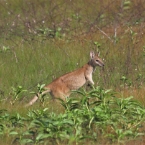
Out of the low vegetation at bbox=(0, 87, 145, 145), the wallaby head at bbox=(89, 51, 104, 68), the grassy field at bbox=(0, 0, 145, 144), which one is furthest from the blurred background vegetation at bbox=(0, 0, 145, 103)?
the low vegetation at bbox=(0, 87, 145, 145)

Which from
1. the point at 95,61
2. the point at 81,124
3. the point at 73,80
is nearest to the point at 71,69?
the point at 95,61

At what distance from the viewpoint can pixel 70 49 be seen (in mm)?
14891

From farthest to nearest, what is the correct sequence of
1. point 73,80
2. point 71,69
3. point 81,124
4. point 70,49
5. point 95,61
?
1. point 70,49
2. point 71,69
3. point 95,61
4. point 73,80
5. point 81,124

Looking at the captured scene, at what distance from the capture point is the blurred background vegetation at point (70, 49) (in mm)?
13016

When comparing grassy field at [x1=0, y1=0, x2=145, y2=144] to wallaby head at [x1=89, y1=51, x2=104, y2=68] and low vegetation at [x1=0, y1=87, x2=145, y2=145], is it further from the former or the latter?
wallaby head at [x1=89, y1=51, x2=104, y2=68]

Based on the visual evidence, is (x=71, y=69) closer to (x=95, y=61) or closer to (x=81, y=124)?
(x=95, y=61)

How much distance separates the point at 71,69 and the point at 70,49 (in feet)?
2.83

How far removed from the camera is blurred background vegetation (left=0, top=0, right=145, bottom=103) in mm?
13016

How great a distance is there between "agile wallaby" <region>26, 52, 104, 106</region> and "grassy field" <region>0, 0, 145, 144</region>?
0.67 feet

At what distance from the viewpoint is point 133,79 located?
1277 centimetres

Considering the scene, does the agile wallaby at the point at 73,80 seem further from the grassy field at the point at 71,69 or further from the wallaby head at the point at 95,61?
the grassy field at the point at 71,69

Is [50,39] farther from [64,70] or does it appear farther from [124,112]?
[124,112]

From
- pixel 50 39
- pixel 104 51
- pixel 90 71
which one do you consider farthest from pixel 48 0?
pixel 90 71

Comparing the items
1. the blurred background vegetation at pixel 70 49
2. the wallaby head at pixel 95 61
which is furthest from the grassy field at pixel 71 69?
the wallaby head at pixel 95 61
